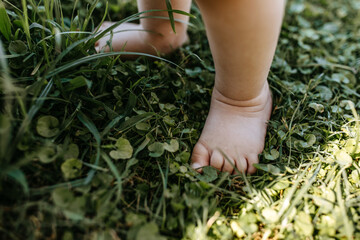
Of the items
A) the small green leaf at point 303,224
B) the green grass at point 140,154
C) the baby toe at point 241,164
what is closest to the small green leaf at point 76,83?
the green grass at point 140,154

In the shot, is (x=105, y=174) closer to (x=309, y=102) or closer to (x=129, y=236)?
(x=129, y=236)

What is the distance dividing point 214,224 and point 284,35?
3.46ft

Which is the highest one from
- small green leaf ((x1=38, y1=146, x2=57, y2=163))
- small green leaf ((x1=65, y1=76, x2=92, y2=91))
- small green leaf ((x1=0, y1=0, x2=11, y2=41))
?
small green leaf ((x1=0, y1=0, x2=11, y2=41))

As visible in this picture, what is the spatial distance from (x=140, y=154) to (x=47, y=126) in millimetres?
249

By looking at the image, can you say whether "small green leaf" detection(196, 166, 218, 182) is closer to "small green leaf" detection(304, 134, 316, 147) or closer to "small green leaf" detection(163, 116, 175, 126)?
"small green leaf" detection(163, 116, 175, 126)

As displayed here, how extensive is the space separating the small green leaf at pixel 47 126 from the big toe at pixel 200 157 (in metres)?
0.39

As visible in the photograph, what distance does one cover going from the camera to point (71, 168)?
0.65 meters

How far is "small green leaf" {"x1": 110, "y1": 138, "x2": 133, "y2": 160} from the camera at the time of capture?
0.71 meters

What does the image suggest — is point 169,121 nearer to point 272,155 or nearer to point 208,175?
point 208,175

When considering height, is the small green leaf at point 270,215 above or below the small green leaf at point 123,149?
below

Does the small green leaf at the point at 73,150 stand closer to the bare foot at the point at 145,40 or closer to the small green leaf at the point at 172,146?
the small green leaf at the point at 172,146

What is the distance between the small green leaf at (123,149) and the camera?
711 millimetres

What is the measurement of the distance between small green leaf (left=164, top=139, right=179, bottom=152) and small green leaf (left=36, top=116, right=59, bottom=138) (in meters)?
0.28

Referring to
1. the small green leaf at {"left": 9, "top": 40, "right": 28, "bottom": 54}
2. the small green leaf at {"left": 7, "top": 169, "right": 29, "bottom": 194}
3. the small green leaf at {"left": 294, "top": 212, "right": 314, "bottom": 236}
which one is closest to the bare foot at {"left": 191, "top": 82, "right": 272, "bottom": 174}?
the small green leaf at {"left": 294, "top": 212, "right": 314, "bottom": 236}
